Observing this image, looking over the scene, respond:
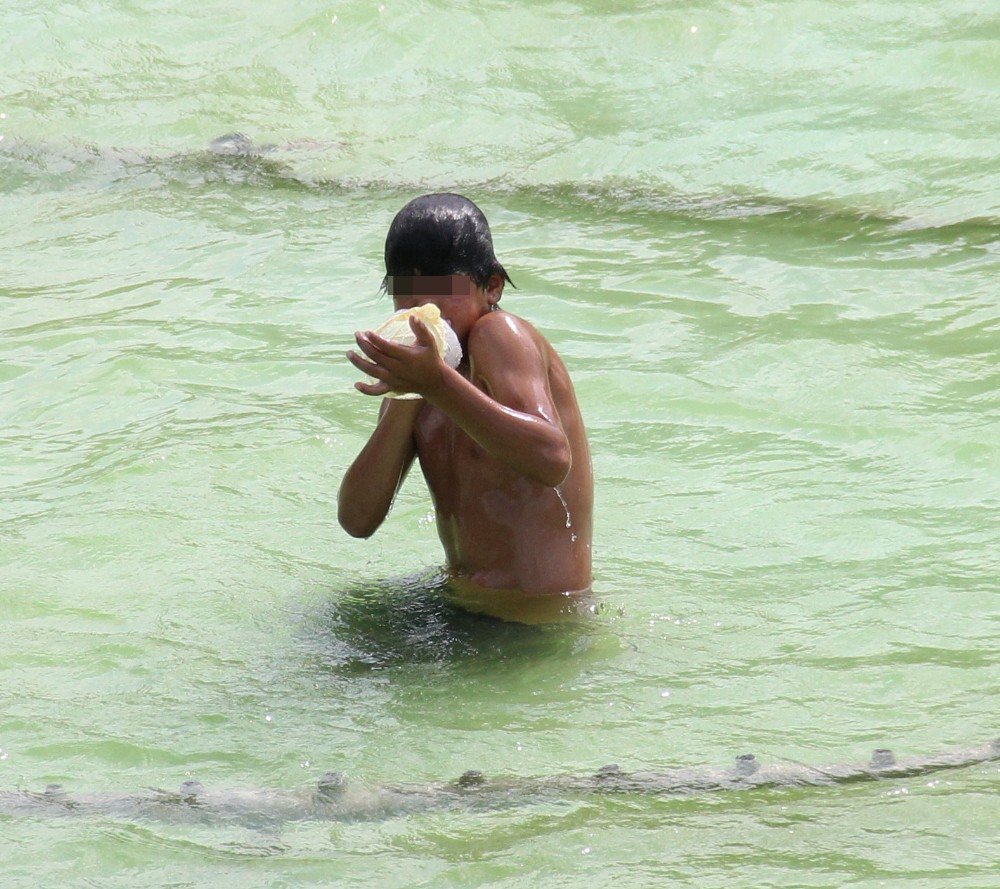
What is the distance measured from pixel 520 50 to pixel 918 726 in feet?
22.3

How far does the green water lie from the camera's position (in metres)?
3.56

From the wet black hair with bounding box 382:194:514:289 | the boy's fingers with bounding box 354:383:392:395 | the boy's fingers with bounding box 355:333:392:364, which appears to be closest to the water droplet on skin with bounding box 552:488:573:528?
the wet black hair with bounding box 382:194:514:289

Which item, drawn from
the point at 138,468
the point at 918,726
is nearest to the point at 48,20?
the point at 138,468

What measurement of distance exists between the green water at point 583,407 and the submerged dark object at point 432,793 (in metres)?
0.05

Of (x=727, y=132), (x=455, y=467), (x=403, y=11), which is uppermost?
(x=403, y=11)

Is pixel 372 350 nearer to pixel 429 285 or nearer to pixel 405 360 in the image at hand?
pixel 405 360

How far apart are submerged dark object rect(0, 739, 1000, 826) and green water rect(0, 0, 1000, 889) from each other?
0.05m

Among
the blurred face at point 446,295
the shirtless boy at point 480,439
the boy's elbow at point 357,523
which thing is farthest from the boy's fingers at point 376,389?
the boy's elbow at point 357,523

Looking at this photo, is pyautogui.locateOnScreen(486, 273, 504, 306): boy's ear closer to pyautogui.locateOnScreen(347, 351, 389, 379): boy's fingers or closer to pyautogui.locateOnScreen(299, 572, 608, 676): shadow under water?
pyautogui.locateOnScreen(347, 351, 389, 379): boy's fingers

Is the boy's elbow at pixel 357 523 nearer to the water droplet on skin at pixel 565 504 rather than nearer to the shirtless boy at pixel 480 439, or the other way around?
the shirtless boy at pixel 480 439

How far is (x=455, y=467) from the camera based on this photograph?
13.7ft

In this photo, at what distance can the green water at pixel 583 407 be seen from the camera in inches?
140

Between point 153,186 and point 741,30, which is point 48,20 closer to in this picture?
point 153,186

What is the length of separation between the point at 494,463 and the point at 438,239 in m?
0.61
